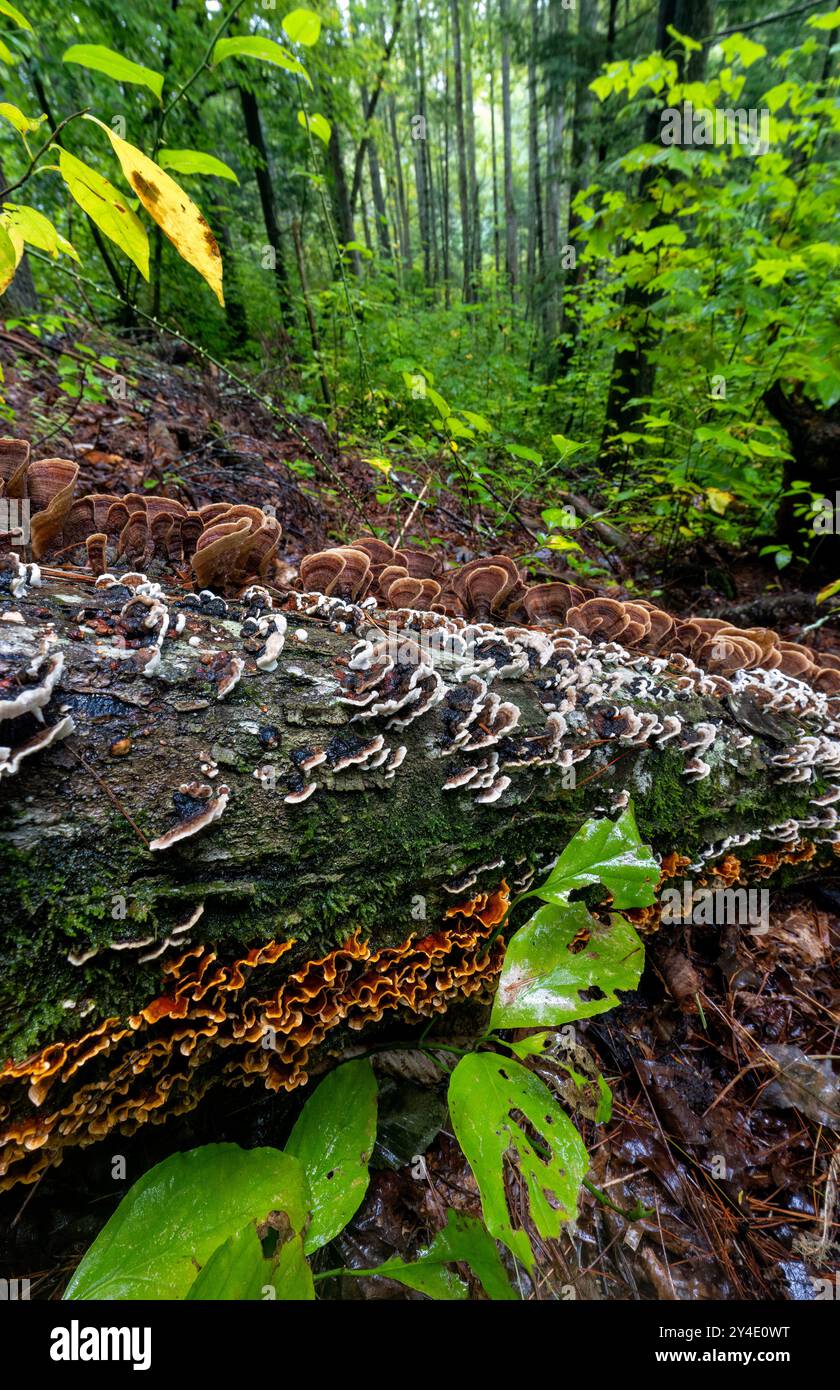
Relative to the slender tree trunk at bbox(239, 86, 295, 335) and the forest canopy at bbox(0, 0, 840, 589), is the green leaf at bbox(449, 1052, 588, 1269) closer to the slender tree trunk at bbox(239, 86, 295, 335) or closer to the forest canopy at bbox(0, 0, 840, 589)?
the forest canopy at bbox(0, 0, 840, 589)

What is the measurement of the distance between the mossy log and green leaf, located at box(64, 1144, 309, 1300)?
0.36m

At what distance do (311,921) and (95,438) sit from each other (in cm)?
572

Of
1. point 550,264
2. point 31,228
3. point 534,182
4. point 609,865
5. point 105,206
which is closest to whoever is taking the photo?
point 105,206

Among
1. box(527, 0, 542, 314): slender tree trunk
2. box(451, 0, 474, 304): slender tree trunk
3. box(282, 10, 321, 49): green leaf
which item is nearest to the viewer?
box(282, 10, 321, 49): green leaf

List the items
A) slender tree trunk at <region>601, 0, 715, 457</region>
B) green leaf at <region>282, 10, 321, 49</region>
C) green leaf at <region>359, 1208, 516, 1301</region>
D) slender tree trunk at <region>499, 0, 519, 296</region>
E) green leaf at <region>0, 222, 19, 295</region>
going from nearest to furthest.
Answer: green leaf at <region>0, 222, 19, 295</region> → green leaf at <region>359, 1208, 516, 1301</region> → green leaf at <region>282, 10, 321, 49</region> → slender tree trunk at <region>601, 0, 715, 457</region> → slender tree trunk at <region>499, 0, 519, 296</region>

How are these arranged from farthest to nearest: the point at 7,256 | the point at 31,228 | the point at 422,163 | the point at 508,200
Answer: the point at 422,163
the point at 508,200
the point at 31,228
the point at 7,256

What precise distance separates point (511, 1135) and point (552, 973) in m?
0.49

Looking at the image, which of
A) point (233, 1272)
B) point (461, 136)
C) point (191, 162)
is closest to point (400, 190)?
point (461, 136)

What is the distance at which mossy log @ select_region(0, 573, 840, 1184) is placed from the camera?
1850 millimetres

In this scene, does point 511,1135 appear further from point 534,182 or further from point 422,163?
point 422,163

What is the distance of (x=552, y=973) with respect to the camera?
209 centimetres

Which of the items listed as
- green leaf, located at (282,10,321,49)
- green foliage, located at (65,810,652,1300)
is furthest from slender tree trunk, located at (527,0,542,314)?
green foliage, located at (65,810,652,1300)

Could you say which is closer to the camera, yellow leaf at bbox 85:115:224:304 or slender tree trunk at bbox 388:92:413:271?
yellow leaf at bbox 85:115:224:304
